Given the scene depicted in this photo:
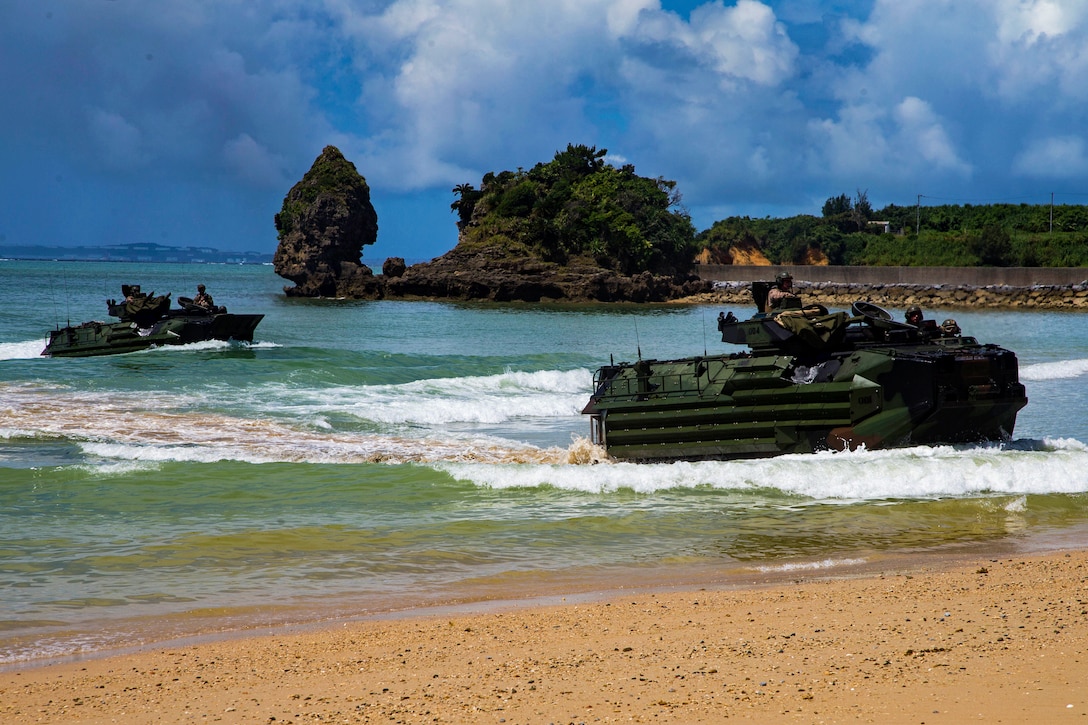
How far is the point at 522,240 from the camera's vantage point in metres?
82.1

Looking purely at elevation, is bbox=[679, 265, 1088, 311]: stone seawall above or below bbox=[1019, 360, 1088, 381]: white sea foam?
above

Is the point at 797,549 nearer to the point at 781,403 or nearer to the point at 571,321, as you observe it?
the point at 781,403

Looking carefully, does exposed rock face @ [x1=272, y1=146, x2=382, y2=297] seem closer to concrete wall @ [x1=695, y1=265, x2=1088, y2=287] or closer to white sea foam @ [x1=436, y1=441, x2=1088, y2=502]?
concrete wall @ [x1=695, y1=265, x2=1088, y2=287]

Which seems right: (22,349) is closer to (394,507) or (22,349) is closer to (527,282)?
(394,507)

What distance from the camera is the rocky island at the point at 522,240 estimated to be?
7850cm

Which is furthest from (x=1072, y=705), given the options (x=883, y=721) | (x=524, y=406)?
(x=524, y=406)

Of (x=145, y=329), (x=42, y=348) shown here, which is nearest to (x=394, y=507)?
(x=145, y=329)

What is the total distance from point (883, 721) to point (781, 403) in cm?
975

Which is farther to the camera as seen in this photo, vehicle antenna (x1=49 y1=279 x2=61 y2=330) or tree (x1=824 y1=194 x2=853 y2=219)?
tree (x1=824 y1=194 x2=853 y2=219)

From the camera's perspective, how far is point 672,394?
1586 centimetres

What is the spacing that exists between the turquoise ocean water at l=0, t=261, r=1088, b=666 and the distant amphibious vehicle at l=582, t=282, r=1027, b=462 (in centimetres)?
43

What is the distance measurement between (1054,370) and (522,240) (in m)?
53.7

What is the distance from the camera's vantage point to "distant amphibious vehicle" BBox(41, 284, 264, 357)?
33969 mm

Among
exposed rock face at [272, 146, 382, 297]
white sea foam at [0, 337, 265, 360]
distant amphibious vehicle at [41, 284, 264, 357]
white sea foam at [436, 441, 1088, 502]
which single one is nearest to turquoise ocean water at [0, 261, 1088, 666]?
white sea foam at [436, 441, 1088, 502]
